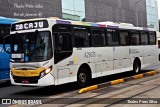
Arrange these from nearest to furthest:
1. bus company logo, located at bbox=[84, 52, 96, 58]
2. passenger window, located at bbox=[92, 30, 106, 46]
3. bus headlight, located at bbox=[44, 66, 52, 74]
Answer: bus headlight, located at bbox=[44, 66, 52, 74] < bus company logo, located at bbox=[84, 52, 96, 58] < passenger window, located at bbox=[92, 30, 106, 46]

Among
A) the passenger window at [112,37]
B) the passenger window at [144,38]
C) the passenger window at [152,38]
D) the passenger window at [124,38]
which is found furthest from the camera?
the passenger window at [152,38]

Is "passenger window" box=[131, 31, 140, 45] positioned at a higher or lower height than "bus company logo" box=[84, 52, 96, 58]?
higher

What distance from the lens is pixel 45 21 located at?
11.3 meters

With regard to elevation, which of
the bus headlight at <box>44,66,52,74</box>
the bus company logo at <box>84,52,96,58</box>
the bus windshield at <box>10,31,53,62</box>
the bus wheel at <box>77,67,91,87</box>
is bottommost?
the bus wheel at <box>77,67,91,87</box>

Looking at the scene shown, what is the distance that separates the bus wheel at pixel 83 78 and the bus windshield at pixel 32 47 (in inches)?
83.1

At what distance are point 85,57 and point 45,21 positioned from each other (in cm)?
262

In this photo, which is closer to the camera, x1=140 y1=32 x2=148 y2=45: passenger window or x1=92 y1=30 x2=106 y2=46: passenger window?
x1=92 y1=30 x2=106 y2=46: passenger window

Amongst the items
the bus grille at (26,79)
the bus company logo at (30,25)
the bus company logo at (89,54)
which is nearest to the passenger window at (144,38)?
the bus company logo at (89,54)

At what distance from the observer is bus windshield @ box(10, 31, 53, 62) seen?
11.1 m

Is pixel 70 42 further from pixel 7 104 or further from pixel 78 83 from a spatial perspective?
pixel 7 104

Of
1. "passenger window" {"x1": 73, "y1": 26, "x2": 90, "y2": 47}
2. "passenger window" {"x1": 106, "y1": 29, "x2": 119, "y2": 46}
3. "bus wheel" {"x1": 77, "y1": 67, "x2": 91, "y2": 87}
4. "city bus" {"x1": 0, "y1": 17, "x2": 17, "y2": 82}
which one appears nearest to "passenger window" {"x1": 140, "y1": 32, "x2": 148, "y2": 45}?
"passenger window" {"x1": 106, "y1": 29, "x2": 119, "y2": 46}

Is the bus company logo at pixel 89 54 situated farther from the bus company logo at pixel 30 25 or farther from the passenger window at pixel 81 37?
the bus company logo at pixel 30 25

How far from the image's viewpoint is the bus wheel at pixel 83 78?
12731 millimetres

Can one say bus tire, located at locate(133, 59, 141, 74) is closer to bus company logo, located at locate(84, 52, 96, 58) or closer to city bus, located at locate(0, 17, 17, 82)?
bus company logo, located at locate(84, 52, 96, 58)
